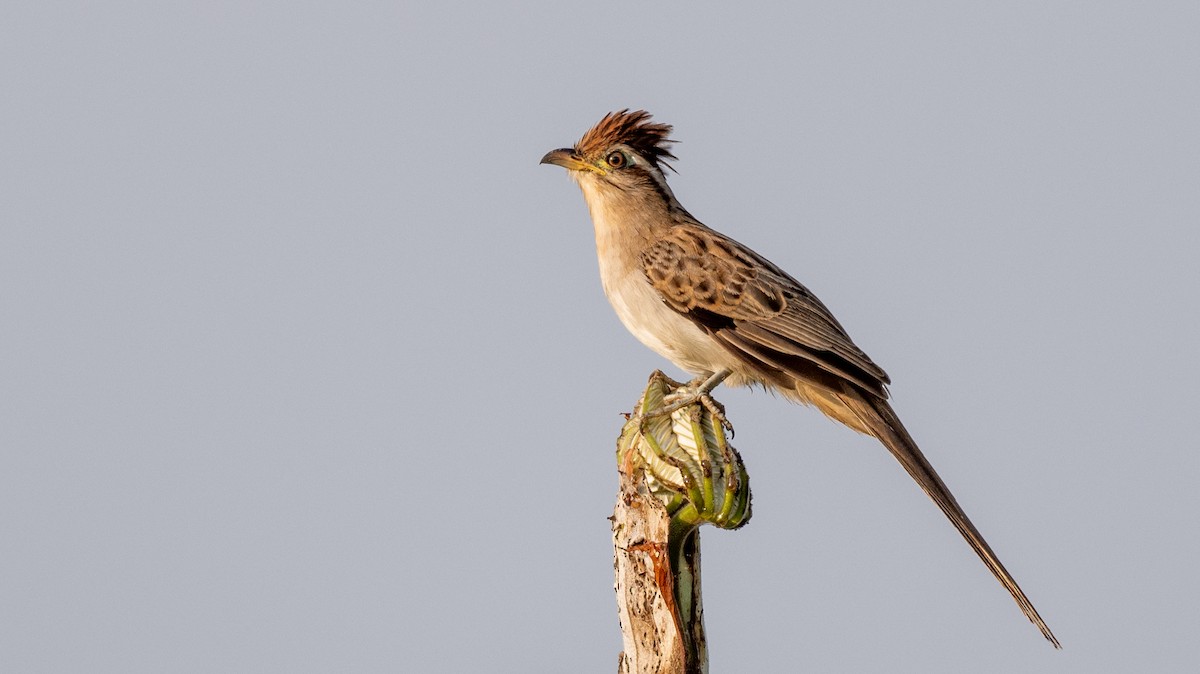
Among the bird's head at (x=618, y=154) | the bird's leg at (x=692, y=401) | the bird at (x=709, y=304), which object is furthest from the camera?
the bird's head at (x=618, y=154)

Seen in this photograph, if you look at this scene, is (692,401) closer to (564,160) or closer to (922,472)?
(922,472)

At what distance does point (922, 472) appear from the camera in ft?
22.6

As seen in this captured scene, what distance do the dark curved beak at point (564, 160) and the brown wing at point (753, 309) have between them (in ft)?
2.49

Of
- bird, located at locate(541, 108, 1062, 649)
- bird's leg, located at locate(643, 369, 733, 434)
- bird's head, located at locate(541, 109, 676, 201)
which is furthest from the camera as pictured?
bird's head, located at locate(541, 109, 676, 201)

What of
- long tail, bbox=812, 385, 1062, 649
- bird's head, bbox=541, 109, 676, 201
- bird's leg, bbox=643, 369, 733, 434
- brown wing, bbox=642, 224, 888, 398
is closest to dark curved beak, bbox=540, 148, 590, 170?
bird's head, bbox=541, 109, 676, 201

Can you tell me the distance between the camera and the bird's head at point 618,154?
8094 mm

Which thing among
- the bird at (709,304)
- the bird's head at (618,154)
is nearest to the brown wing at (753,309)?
the bird at (709,304)

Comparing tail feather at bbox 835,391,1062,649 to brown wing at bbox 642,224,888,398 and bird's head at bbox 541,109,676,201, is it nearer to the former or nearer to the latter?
brown wing at bbox 642,224,888,398

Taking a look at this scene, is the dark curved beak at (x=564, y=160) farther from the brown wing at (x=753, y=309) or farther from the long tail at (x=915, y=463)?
the long tail at (x=915, y=463)

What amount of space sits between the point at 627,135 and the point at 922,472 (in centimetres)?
278

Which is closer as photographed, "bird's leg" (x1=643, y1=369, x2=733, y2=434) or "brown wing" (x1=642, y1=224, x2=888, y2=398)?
"bird's leg" (x1=643, y1=369, x2=733, y2=434)

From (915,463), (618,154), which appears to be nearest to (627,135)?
(618,154)

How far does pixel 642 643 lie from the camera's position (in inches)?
225

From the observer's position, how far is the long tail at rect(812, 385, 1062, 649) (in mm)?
6434
